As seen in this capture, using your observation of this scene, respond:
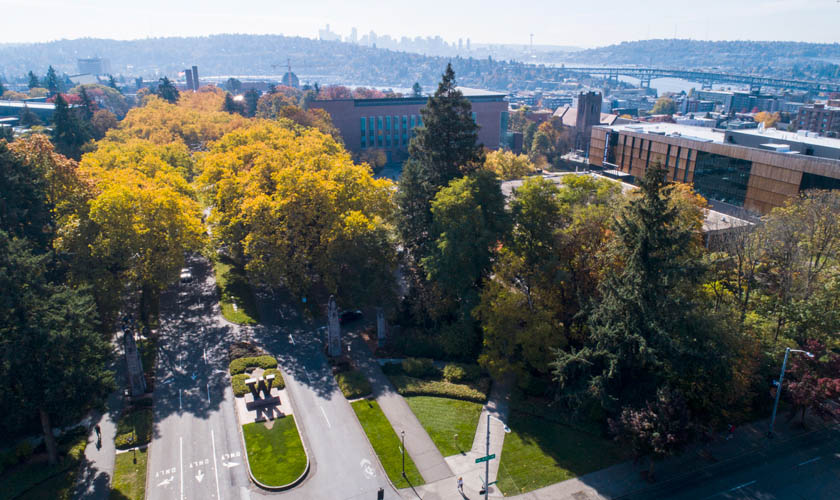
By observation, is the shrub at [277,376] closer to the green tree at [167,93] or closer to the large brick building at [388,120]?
the large brick building at [388,120]

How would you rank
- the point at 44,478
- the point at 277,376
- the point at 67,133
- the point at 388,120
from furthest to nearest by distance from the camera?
1. the point at 388,120
2. the point at 67,133
3. the point at 277,376
4. the point at 44,478

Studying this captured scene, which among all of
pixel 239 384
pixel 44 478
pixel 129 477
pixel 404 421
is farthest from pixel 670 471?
pixel 44 478

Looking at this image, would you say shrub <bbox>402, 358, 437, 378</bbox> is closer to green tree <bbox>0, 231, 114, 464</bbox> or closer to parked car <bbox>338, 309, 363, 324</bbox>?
parked car <bbox>338, 309, 363, 324</bbox>

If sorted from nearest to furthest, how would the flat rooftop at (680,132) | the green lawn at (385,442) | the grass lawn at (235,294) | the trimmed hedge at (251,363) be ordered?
the green lawn at (385,442) < the trimmed hedge at (251,363) < the grass lawn at (235,294) < the flat rooftop at (680,132)

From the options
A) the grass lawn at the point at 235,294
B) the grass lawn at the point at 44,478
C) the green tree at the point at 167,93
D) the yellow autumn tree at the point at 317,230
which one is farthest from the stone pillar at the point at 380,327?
the green tree at the point at 167,93

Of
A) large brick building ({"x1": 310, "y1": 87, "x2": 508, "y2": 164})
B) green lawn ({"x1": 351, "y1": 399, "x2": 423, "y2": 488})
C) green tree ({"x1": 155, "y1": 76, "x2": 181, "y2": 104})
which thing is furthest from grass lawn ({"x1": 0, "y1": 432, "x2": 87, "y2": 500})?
green tree ({"x1": 155, "y1": 76, "x2": 181, "y2": 104})

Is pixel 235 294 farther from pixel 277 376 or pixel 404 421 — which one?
pixel 404 421

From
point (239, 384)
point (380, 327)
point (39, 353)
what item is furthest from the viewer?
point (380, 327)
